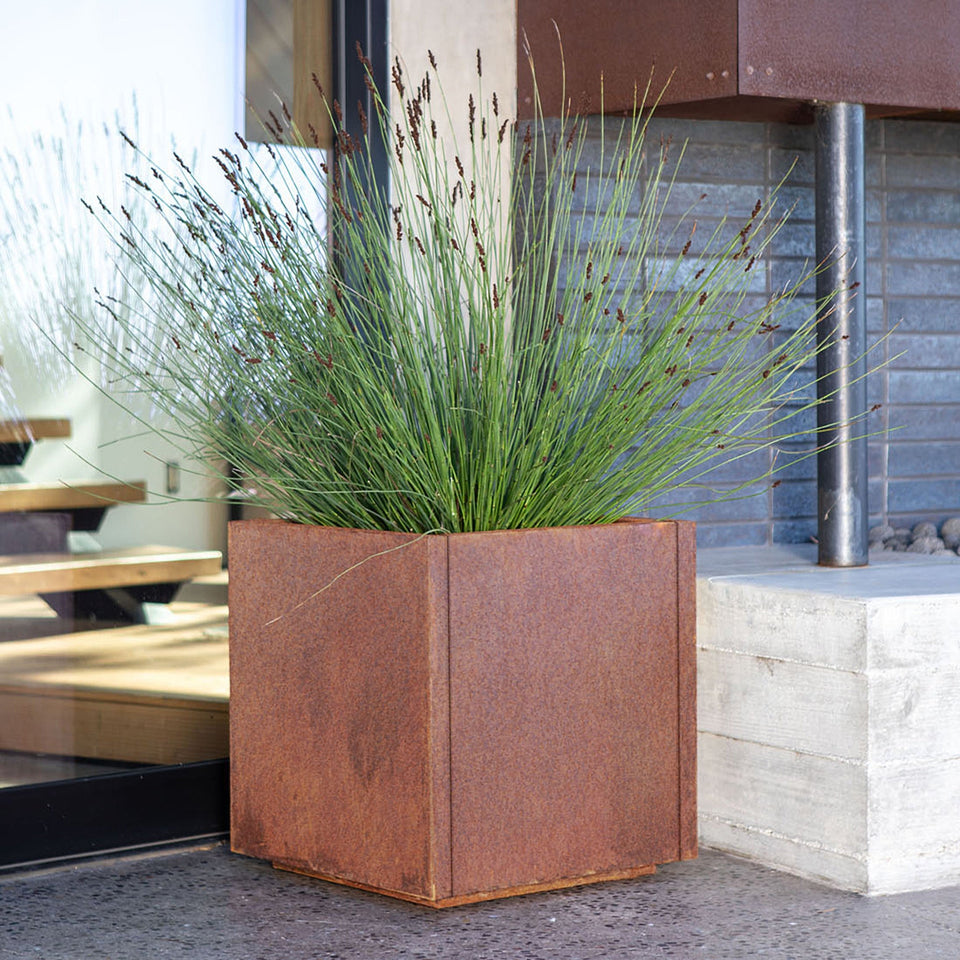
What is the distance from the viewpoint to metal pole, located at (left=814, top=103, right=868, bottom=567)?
10.9 feet

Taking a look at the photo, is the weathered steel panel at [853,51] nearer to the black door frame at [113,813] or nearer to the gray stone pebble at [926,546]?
the black door frame at [113,813]

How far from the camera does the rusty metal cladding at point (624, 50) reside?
3230 millimetres

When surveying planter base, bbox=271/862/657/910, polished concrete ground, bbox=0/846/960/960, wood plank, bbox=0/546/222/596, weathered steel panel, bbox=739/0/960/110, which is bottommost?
polished concrete ground, bbox=0/846/960/960

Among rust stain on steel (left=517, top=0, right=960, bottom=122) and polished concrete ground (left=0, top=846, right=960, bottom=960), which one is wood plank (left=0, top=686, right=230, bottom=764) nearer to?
polished concrete ground (left=0, top=846, right=960, bottom=960)

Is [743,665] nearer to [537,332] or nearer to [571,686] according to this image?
[571,686]

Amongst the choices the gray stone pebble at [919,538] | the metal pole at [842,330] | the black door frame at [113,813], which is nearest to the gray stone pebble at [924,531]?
the gray stone pebble at [919,538]

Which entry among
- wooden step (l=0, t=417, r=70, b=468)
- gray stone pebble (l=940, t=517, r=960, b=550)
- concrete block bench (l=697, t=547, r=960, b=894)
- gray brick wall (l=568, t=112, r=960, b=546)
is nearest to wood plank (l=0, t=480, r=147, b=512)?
wooden step (l=0, t=417, r=70, b=468)

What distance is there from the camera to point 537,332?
2859 millimetres

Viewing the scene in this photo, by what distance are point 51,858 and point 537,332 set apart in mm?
1416

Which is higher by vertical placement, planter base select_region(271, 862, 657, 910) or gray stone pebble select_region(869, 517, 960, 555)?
gray stone pebble select_region(869, 517, 960, 555)

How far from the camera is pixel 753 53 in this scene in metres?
3.19

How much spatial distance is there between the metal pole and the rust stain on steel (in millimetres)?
108

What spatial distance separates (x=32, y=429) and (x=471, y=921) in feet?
4.28

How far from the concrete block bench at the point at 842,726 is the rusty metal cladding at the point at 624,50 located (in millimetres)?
1100
